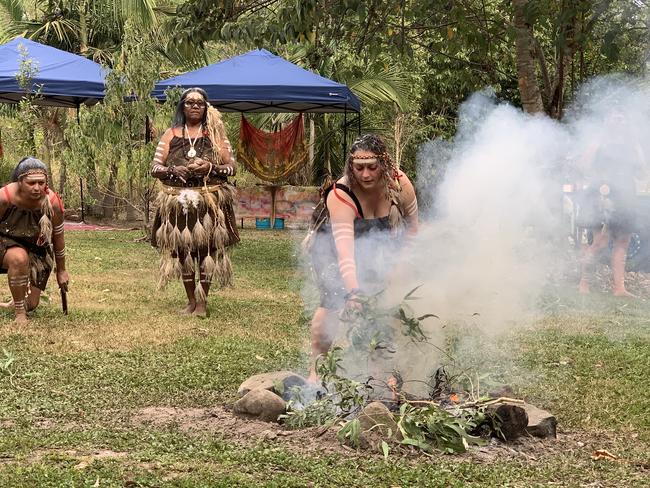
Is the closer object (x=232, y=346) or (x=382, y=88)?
(x=232, y=346)

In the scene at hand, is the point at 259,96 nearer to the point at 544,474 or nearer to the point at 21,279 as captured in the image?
the point at 21,279

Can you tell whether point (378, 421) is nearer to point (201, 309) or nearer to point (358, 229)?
point (358, 229)

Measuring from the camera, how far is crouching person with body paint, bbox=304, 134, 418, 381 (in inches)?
190

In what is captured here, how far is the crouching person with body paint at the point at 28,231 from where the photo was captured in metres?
6.86

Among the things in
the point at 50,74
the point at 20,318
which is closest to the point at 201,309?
the point at 20,318

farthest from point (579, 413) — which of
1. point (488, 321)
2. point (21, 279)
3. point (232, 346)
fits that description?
point (21, 279)

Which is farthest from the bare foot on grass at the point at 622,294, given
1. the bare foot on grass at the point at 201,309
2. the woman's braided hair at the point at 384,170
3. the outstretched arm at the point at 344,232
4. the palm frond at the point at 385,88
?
the palm frond at the point at 385,88

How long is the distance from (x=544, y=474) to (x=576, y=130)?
3.83 meters

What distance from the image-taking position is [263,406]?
186 inches

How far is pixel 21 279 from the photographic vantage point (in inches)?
279

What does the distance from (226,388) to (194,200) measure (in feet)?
8.29

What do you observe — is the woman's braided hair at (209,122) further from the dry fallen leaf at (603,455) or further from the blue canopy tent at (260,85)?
the blue canopy tent at (260,85)

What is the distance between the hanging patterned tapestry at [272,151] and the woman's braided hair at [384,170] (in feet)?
44.8

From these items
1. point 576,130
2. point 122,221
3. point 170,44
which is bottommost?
point 122,221
